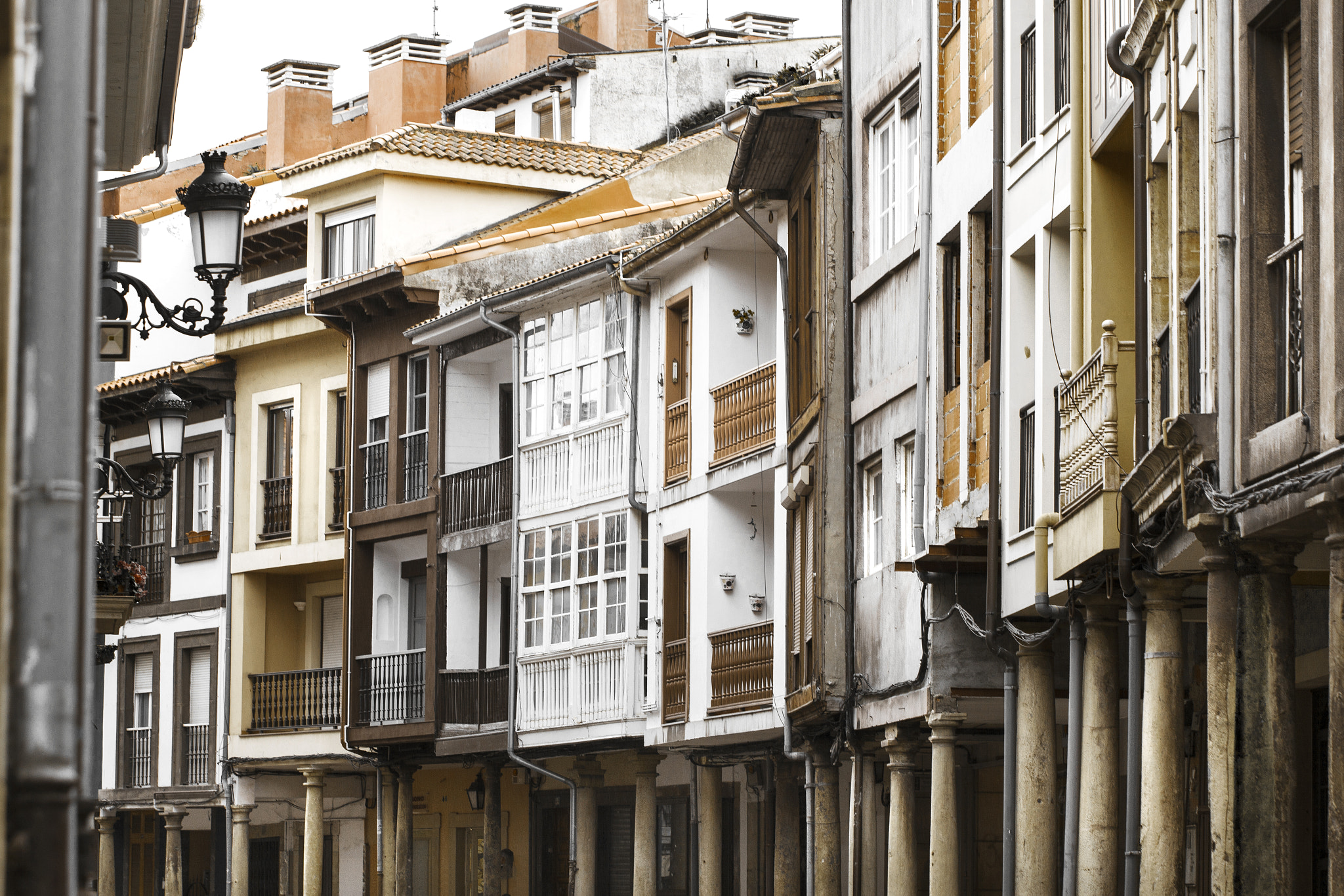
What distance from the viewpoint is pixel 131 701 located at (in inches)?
1570

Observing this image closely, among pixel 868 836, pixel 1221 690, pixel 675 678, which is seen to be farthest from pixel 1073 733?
pixel 675 678

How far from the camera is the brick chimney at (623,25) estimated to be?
161ft

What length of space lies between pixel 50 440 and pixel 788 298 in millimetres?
20552

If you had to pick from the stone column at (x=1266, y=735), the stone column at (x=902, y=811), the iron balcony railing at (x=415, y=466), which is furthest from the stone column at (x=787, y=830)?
the stone column at (x=1266, y=735)

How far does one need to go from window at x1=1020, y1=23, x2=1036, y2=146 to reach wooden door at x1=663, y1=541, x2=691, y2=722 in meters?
11.0

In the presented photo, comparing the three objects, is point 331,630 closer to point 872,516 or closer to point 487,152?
point 487,152

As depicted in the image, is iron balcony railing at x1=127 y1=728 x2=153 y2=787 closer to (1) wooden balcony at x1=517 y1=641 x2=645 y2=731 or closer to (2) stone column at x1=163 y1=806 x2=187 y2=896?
(2) stone column at x1=163 y1=806 x2=187 y2=896

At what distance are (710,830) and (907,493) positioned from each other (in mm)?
8482

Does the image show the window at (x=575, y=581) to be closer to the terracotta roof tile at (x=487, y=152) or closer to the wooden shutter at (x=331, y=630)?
the wooden shutter at (x=331, y=630)

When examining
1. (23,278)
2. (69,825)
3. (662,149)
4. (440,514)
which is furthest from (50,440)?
(662,149)

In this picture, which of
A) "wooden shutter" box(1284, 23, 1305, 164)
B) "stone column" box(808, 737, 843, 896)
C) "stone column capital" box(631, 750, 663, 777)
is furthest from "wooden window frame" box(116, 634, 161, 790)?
"wooden shutter" box(1284, 23, 1305, 164)

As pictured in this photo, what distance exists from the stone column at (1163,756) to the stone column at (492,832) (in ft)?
64.3

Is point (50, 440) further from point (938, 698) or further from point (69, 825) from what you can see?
point (938, 698)

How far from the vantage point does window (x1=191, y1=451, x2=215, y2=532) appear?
1516 inches
